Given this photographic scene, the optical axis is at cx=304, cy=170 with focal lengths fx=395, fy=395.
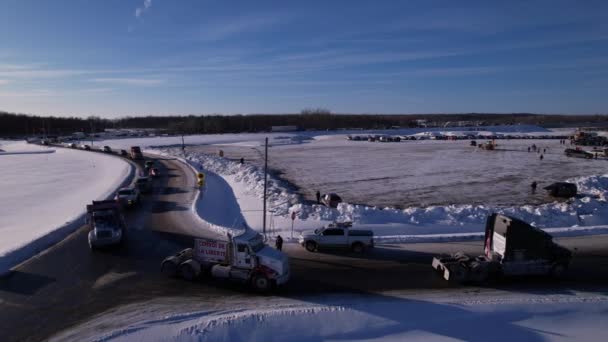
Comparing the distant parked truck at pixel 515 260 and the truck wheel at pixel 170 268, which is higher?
the distant parked truck at pixel 515 260

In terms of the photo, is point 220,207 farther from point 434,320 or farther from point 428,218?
point 434,320

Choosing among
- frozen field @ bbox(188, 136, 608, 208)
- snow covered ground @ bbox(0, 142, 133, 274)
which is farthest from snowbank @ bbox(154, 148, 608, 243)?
snow covered ground @ bbox(0, 142, 133, 274)

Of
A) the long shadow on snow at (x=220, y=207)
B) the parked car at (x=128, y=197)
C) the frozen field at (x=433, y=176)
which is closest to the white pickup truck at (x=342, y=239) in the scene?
the long shadow on snow at (x=220, y=207)

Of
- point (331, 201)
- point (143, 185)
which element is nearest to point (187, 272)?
point (331, 201)

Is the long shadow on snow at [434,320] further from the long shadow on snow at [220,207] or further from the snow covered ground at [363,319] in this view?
the long shadow on snow at [220,207]

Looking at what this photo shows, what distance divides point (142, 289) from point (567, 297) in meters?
14.5

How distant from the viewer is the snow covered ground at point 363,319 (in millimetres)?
11031

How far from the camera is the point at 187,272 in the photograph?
14492 mm

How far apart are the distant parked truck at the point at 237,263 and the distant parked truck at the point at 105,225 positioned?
188 inches

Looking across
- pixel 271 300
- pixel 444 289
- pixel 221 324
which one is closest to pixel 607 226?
pixel 444 289

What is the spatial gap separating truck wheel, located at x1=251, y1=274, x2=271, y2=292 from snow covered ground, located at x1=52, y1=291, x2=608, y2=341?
0.48 m

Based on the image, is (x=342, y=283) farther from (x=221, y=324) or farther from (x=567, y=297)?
(x=567, y=297)

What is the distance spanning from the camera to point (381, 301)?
12.9 m

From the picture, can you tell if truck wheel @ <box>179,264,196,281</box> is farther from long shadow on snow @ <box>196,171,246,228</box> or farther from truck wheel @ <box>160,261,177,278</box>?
long shadow on snow @ <box>196,171,246,228</box>
